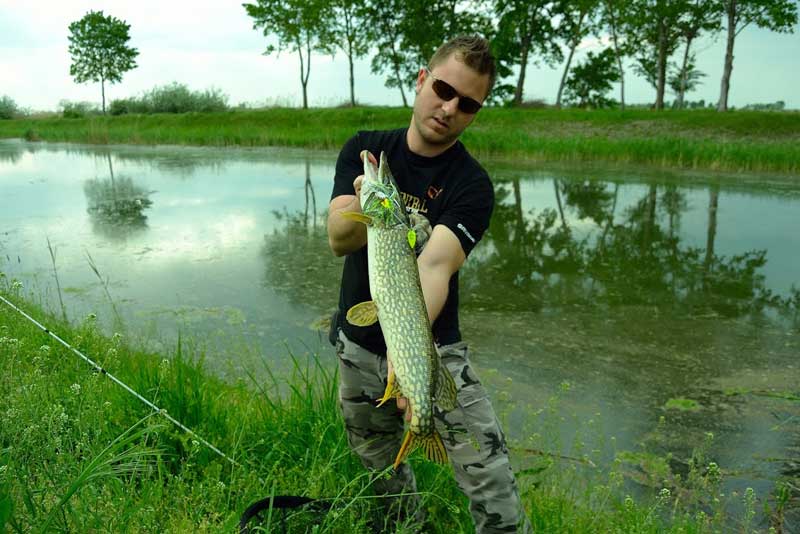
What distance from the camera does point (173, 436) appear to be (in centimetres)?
237

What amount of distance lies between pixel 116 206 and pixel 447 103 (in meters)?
8.74

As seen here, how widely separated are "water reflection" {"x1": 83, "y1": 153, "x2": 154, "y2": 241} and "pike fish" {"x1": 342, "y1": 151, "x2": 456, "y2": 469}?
6.56 m

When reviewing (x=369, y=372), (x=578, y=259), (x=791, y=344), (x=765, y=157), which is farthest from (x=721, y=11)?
(x=369, y=372)

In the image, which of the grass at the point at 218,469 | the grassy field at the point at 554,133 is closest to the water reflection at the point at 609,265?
the grass at the point at 218,469

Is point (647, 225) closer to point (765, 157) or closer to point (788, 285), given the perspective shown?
point (788, 285)

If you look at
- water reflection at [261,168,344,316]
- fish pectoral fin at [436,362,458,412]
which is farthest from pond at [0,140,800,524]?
fish pectoral fin at [436,362,458,412]

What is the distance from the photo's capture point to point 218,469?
237cm

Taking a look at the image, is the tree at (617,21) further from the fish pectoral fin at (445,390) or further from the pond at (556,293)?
the fish pectoral fin at (445,390)

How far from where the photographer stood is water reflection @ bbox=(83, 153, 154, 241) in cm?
797

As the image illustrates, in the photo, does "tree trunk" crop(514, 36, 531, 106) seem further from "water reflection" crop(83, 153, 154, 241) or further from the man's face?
the man's face

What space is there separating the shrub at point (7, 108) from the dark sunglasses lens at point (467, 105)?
145ft

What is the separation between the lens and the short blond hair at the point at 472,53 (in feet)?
7.15

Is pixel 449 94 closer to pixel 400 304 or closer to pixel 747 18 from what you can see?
pixel 400 304

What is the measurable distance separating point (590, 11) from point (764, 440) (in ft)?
93.0
